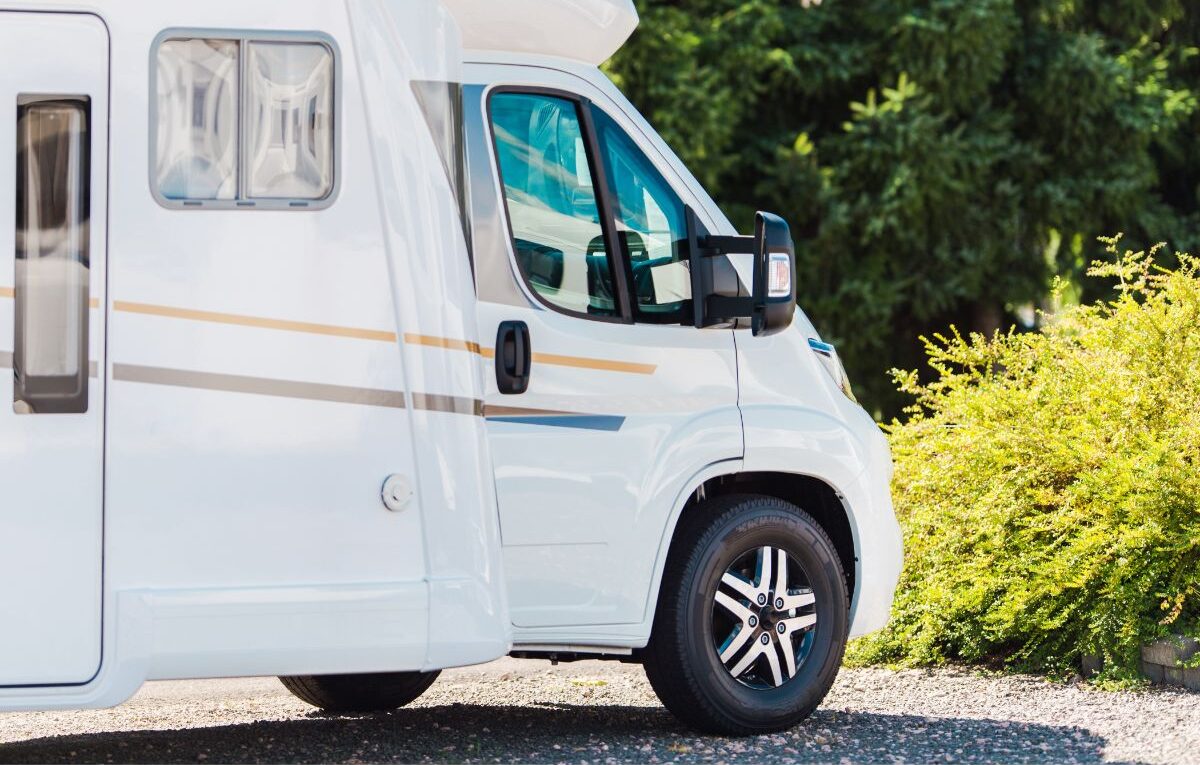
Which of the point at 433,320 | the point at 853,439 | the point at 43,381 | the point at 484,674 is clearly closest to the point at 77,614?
the point at 43,381

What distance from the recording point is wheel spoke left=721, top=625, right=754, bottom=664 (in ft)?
19.5

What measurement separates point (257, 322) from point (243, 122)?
0.61 m

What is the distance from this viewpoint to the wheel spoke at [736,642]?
19.5 ft

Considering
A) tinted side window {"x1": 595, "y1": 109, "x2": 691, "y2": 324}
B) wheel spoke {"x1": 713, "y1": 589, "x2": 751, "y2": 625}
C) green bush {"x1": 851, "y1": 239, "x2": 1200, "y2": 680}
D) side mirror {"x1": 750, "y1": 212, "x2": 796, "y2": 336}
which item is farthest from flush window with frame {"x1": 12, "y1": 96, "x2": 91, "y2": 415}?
green bush {"x1": 851, "y1": 239, "x2": 1200, "y2": 680}

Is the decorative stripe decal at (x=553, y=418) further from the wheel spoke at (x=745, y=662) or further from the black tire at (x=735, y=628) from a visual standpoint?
the wheel spoke at (x=745, y=662)

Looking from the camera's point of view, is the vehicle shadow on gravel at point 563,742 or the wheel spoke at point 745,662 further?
the wheel spoke at point 745,662

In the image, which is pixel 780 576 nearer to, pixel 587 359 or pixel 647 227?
pixel 587 359

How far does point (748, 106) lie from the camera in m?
18.0

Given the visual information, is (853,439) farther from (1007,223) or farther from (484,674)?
(1007,223)

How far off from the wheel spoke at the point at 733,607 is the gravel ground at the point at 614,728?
17.5 inches

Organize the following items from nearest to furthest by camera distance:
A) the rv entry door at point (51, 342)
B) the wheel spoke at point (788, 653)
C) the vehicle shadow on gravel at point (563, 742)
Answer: the rv entry door at point (51, 342) < the vehicle shadow on gravel at point (563, 742) < the wheel spoke at point (788, 653)

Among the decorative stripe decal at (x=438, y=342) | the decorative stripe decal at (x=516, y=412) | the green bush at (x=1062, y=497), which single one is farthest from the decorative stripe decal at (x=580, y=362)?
the green bush at (x=1062, y=497)

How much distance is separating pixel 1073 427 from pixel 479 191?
342cm

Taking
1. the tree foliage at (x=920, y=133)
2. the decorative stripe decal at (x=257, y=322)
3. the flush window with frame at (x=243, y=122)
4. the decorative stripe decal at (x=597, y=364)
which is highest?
the tree foliage at (x=920, y=133)
